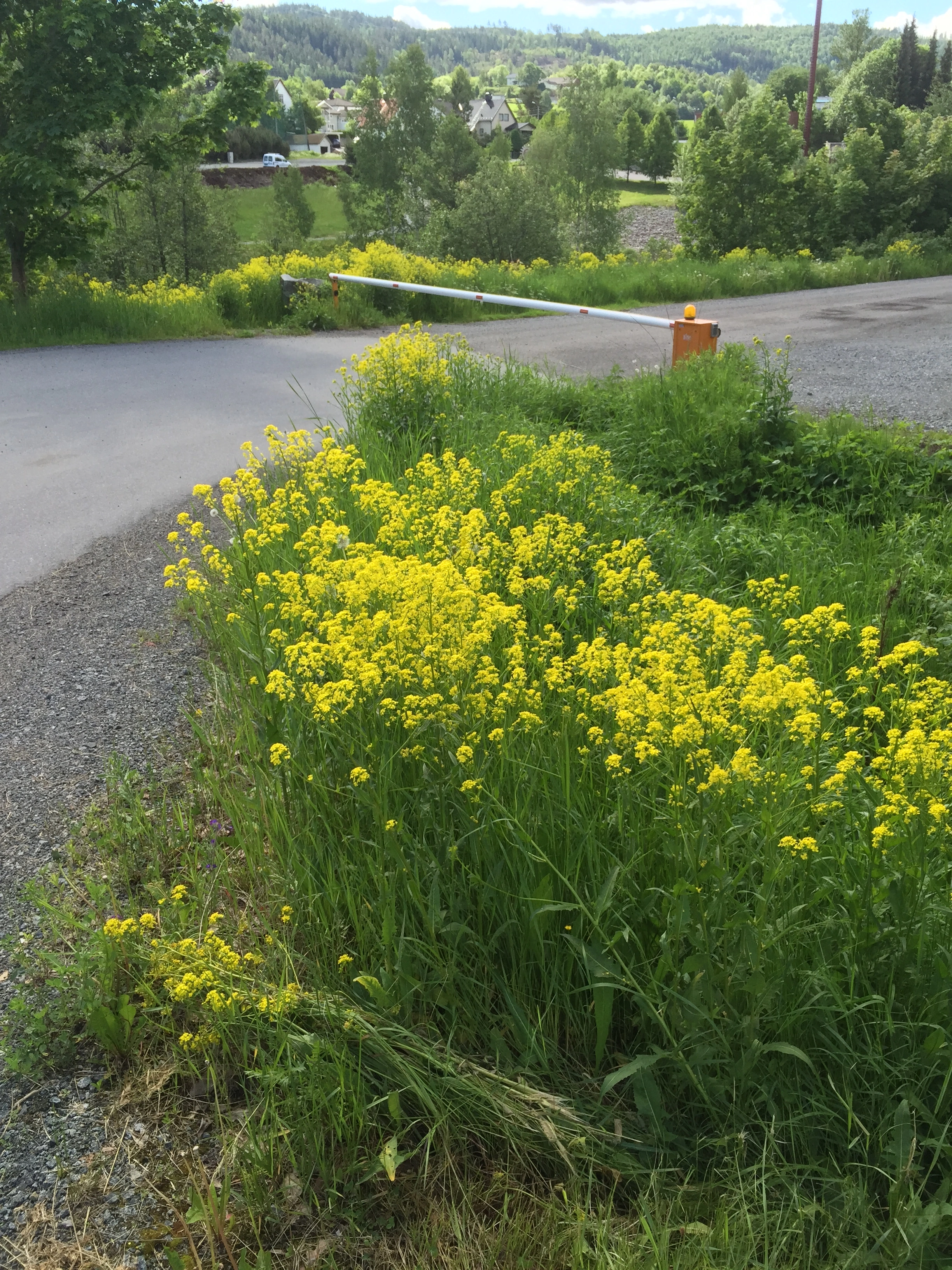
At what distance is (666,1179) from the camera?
225 cm

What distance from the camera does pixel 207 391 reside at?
32.7 ft

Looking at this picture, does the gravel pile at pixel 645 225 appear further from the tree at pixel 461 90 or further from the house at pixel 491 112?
the house at pixel 491 112

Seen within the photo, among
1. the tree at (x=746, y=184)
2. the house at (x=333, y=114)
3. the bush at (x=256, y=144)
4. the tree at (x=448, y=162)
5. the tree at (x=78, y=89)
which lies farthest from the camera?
the house at (x=333, y=114)

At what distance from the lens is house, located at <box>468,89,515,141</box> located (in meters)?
146

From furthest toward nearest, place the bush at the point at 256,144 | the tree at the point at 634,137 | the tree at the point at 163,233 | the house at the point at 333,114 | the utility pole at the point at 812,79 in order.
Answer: the house at the point at 333,114, the tree at the point at 634,137, the bush at the point at 256,144, the utility pole at the point at 812,79, the tree at the point at 163,233

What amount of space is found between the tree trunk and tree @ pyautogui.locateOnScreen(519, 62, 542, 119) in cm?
16033

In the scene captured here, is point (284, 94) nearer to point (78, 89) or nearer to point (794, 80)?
point (794, 80)

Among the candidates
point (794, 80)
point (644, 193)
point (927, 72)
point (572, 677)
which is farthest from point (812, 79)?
point (794, 80)

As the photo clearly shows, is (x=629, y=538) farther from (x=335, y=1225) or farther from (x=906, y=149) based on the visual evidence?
(x=906, y=149)

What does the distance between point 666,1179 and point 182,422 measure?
26.0 ft

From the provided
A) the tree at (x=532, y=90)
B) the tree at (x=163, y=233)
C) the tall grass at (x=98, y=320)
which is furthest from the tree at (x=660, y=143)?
the tall grass at (x=98, y=320)

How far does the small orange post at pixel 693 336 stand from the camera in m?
8.32

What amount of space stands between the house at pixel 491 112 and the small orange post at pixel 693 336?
15026 centimetres

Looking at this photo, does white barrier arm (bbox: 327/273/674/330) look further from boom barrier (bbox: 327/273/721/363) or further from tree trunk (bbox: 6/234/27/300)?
tree trunk (bbox: 6/234/27/300)
